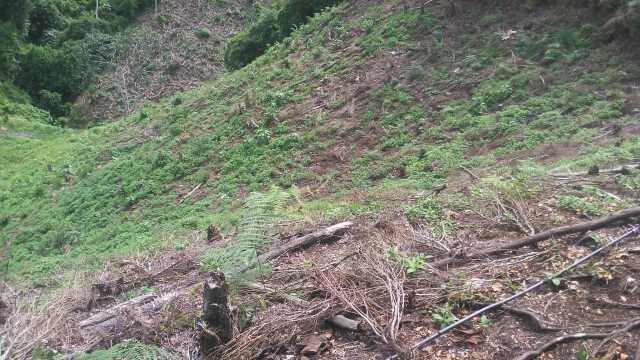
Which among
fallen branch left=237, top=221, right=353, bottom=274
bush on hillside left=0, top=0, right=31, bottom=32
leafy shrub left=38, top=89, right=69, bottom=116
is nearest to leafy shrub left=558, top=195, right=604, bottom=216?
fallen branch left=237, top=221, right=353, bottom=274

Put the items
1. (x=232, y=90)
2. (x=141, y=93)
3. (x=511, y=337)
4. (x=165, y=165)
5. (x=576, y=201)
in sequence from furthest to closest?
(x=141, y=93) < (x=232, y=90) < (x=165, y=165) < (x=576, y=201) < (x=511, y=337)

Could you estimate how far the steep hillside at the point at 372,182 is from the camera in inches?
155

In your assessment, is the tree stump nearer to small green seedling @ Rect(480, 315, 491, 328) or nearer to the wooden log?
the wooden log

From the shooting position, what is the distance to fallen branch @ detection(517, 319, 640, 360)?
10.7 feet

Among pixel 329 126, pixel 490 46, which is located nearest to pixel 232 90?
pixel 329 126

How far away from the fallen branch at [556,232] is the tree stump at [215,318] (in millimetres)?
1676

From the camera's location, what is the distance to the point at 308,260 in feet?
16.9

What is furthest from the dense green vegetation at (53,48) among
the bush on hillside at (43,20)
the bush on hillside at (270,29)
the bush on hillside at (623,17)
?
the bush on hillside at (623,17)

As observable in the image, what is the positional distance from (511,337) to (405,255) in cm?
118

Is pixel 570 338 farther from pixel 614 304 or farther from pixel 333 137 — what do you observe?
pixel 333 137

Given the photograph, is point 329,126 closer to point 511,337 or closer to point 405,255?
point 405,255

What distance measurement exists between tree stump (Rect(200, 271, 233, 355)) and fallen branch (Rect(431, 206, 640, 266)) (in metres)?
1.68

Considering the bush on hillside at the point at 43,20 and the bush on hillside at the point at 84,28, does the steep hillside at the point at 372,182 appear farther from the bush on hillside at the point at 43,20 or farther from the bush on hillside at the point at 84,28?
the bush on hillside at the point at 43,20

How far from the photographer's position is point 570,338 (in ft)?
11.0
